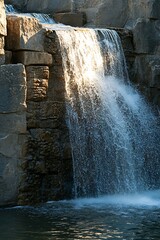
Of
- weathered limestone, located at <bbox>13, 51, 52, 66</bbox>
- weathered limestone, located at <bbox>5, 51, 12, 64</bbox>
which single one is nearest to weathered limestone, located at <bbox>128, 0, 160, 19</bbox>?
weathered limestone, located at <bbox>13, 51, 52, 66</bbox>

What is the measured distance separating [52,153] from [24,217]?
5.08ft

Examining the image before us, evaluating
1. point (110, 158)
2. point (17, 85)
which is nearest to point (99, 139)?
point (110, 158)

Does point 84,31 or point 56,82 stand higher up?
point 84,31

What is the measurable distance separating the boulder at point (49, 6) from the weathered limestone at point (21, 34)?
341 cm

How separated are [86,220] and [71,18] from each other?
18.3 feet

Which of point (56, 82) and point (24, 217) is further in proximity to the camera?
point (56, 82)

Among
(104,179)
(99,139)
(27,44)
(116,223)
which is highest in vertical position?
(27,44)

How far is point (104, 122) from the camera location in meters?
9.39

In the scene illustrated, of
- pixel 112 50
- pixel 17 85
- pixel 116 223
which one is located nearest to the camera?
pixel 116 223

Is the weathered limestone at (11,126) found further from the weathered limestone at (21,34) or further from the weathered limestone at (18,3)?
the weathered limestone at (18,3)

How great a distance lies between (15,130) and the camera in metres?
8.35

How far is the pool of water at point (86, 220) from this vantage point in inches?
255

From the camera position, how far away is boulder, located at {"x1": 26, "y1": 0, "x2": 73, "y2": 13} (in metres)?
12.1

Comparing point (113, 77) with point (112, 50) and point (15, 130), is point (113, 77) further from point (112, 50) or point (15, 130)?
point (15, 130)
